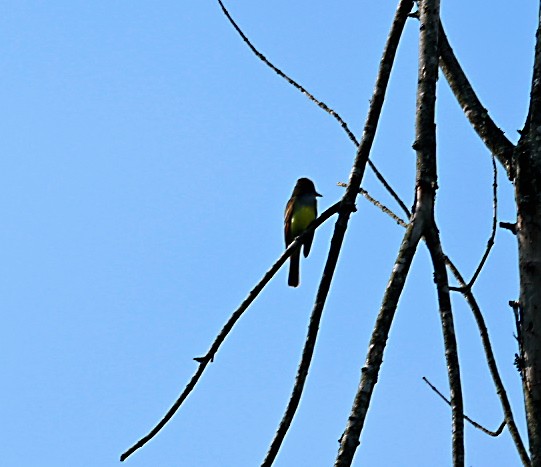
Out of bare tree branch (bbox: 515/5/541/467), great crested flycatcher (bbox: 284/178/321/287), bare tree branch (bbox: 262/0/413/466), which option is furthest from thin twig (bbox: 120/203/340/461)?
great crested flycatcher (bbox: 284/178/321/287)

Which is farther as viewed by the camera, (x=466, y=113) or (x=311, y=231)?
(x=466, y=113)

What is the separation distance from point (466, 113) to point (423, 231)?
60.7 inches

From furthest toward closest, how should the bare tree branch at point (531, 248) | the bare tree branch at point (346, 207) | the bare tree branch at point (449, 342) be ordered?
the bare tree branch at point (531, 248), the bare tree branch at point (346, 207), the bare tree branch at point (449, 342)

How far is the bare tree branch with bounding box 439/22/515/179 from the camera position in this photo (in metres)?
4.40

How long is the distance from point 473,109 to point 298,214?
560 centimetres

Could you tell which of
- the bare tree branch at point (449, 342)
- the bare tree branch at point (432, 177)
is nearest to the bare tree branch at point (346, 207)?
the bare tree branch at point (432, 177)

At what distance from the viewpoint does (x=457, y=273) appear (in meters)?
4.90

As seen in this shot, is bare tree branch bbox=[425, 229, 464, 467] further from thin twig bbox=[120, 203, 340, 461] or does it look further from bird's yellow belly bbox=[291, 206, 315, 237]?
bird's yellow belly bbox=[291, 206, 315, 237]

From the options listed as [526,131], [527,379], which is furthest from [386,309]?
[526,131]

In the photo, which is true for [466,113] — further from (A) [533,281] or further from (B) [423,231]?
(B) [423,231]

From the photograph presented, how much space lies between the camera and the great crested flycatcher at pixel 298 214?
10.1 metres

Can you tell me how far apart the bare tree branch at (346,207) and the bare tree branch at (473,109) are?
56 cm

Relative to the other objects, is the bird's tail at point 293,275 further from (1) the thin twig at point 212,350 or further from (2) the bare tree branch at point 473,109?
(1) the thin twig at point 212,350

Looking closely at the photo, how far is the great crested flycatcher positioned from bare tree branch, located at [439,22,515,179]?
4.99 metres
